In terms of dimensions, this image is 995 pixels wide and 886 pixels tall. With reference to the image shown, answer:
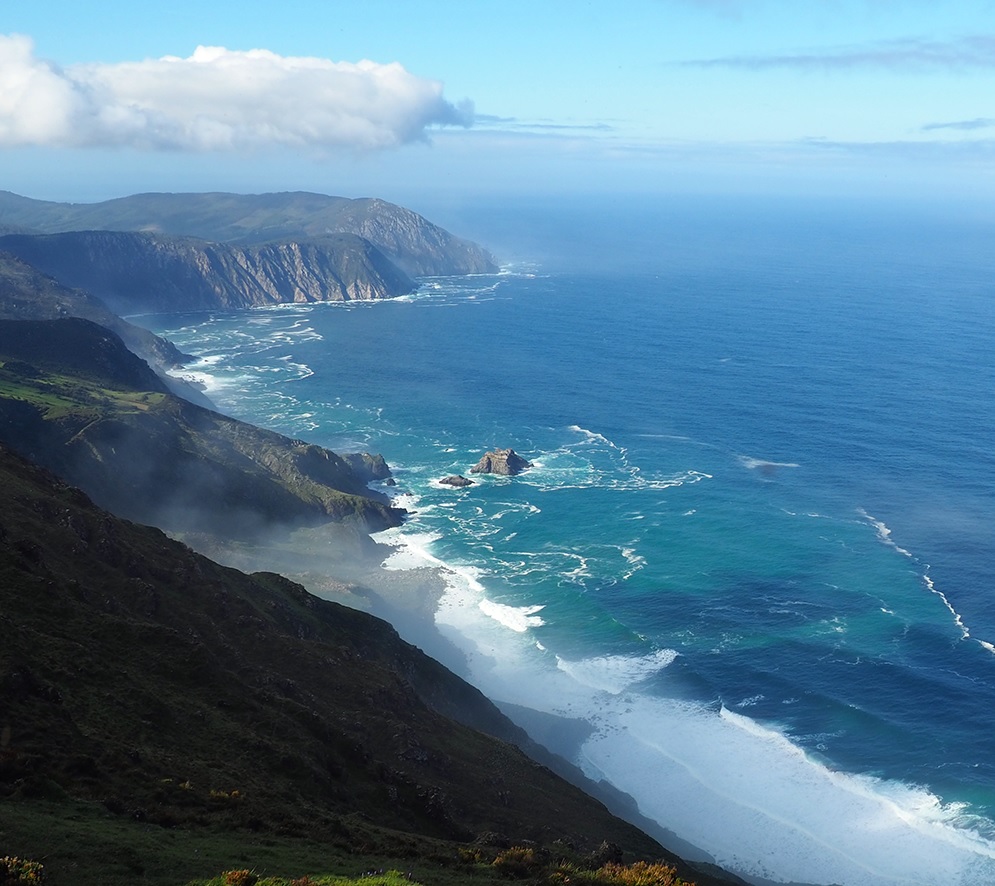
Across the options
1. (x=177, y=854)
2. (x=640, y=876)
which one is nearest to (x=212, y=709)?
(x=177, y=854)

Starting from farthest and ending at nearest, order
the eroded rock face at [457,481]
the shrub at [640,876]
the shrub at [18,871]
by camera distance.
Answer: the eroded rock face at [457,481]
the shrub at [640,876]
the shrub at [18,871]

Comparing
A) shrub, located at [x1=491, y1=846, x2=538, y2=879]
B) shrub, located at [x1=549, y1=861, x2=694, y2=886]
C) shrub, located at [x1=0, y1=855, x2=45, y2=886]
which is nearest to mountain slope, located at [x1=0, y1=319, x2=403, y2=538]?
shrub, located at [x1=491, y1=846, x2=538, y2=879]

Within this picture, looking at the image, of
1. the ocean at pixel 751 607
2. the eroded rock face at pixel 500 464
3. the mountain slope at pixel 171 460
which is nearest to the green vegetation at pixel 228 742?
the ocean at pixel 751 607

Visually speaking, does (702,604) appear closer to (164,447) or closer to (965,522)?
(965,522)

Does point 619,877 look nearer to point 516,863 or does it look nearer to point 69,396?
point 516,863

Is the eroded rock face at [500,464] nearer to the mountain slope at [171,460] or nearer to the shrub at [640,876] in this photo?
the mountain slope at [171,460]

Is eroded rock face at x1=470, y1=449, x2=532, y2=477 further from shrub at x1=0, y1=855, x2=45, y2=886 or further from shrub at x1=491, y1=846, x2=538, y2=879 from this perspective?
shrub at x1=0, y1=855, x2=45, y2=886

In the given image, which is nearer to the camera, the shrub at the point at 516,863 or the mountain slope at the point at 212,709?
the shrub at the point at 516,863
